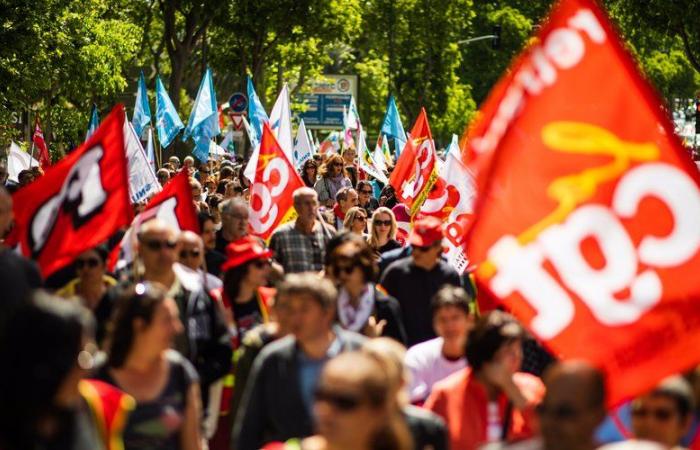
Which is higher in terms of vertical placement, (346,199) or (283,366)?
(346,199)

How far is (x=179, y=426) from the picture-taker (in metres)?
6.48

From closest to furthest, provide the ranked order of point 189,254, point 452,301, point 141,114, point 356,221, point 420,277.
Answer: point 452,301
point 189,254
point 420,277
point 356,221
point 141,114

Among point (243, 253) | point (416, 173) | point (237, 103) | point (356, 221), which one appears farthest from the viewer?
point (237, 103)

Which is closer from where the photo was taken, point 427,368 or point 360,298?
point 427,368

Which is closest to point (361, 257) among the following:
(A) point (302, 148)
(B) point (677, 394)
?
(B) point (677, 394)

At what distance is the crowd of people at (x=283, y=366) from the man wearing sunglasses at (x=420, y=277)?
0.01 m

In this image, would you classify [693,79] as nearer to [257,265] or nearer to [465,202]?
[465,202]

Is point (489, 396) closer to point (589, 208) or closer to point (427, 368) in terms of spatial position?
point (589, 208)

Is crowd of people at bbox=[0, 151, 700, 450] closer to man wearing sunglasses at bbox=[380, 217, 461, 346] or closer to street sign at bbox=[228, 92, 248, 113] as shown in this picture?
man wearing sunglasses at bbox=[380, 217, 461, 346]

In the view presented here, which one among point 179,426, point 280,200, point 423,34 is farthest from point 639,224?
point 423,34

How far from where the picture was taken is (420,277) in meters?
10.5

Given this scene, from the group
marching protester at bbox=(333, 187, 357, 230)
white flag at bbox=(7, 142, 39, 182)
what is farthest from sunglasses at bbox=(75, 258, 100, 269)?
white flag at bbox=(7, 142, 39, 182)

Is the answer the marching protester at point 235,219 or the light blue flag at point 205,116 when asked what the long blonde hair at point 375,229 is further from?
the light blue flag at point 205,116

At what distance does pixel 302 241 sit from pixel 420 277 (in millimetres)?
1609
